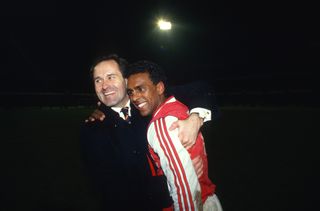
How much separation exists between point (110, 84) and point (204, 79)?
12.9 metres

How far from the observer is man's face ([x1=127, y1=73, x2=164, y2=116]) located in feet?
6.09

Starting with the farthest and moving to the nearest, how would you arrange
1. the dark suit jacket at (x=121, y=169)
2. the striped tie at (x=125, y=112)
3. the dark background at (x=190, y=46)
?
the dark background at (x=190, y=46) → the striped tie at (x=125, y=112) → the dark suit jacket at (x=121, y=169)

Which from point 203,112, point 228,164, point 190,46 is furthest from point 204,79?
point 203,112

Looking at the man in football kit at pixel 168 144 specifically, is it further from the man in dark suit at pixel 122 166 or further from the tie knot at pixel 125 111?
the tie knot at pixel 125 111

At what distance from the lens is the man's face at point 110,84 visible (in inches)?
82.7

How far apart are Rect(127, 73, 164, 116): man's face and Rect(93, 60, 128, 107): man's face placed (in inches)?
9.3

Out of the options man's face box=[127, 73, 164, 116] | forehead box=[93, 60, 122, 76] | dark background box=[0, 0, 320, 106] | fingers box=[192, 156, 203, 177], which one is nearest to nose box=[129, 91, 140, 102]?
man's face box=[127, 73, 164, 116]

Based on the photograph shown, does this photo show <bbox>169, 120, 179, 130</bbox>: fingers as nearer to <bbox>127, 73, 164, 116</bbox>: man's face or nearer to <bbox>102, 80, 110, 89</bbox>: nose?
<bbox>127, 73, 164, 116</bbox>: man's face

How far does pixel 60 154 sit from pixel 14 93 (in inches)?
388

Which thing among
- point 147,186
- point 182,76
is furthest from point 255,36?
point 147,186

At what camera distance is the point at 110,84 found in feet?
6.91

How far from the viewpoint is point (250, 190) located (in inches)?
182

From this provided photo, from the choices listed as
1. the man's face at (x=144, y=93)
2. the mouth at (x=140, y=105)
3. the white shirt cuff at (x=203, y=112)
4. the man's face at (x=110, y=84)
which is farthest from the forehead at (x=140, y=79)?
the white shirt cuff at (x=203, y=112)

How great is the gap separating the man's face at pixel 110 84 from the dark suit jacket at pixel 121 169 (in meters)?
0.35
